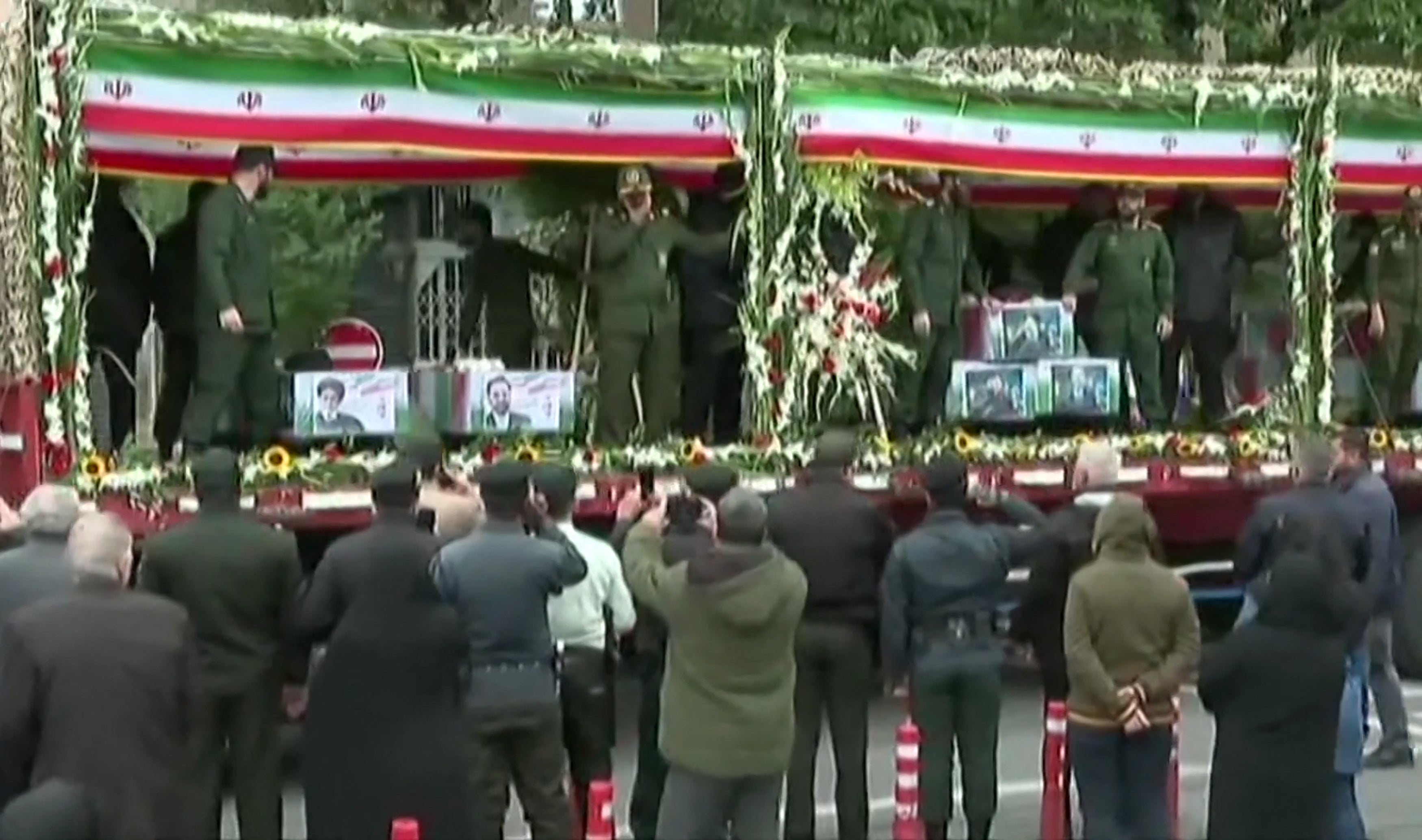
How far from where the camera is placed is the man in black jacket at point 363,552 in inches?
321

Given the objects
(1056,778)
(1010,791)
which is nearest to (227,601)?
(1056,778)

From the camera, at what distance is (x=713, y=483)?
34.0 ft

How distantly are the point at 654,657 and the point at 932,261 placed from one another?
5202mm

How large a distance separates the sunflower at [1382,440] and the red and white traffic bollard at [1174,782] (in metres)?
5.38

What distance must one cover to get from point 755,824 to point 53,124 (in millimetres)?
4666

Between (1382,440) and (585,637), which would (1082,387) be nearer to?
(1382,440)

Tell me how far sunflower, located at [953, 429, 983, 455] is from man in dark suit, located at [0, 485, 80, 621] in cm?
633

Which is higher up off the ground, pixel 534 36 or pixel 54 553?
pixel 534 36

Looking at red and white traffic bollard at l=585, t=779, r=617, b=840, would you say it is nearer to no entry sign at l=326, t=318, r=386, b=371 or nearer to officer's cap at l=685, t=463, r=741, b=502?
officer's cap at l=685, t=463, r=741, b=502

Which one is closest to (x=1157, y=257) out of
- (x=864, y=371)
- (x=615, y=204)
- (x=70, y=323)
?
(x=864, y=371)

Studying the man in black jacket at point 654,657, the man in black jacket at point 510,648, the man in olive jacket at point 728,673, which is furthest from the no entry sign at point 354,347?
the man in olive jacket at point 728,673

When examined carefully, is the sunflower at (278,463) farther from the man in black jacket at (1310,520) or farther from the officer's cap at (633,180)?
the man in black jacket at (1310,520)

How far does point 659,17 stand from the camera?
72.1ft

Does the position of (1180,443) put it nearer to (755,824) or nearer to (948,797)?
(948,797)
